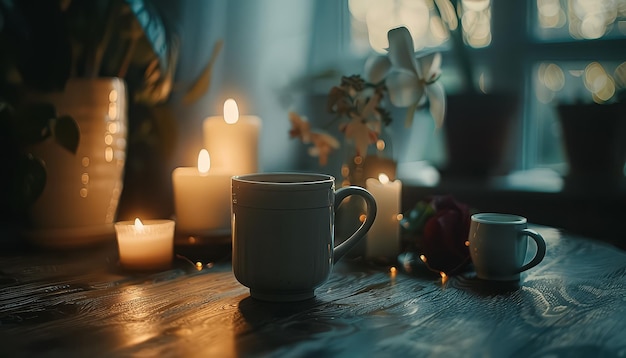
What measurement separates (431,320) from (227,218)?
416 millimetres

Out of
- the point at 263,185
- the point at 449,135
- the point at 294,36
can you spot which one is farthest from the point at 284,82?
the point at 263,185

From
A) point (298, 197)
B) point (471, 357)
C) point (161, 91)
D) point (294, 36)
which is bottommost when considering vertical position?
point (471, 357)

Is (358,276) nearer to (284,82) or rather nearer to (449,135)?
(449,135)

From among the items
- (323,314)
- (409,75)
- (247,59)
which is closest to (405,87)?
(409,75)

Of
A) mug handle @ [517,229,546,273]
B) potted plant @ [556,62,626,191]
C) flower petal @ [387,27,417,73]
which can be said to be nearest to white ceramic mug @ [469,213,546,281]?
mug handle @ [517,229,546,273]

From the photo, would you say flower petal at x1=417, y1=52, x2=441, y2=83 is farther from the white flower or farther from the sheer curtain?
the sheer curtain

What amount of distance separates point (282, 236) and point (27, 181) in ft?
1.59

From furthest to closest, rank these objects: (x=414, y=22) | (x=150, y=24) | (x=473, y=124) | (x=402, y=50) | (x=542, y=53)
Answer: (x=414, y=22) < (x=542, y=53) < (x=473, y=124) < (x=150, y=24) < (x=402, y=50)

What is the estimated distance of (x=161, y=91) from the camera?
1240mm

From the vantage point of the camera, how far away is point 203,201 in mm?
966

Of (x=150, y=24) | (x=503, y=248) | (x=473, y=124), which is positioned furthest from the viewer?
(x=473, y=124)

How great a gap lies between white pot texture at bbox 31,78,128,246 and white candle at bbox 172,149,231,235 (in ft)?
0.60

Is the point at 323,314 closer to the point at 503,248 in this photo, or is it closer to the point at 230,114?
the point at 503,248

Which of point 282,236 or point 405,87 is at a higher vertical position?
point 405,87
